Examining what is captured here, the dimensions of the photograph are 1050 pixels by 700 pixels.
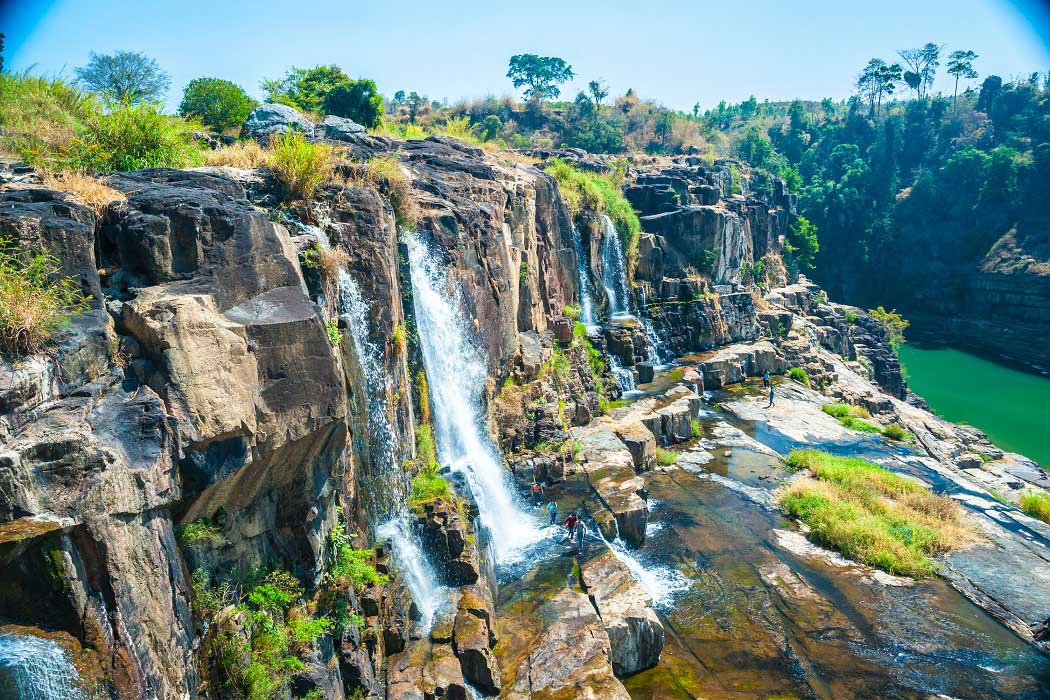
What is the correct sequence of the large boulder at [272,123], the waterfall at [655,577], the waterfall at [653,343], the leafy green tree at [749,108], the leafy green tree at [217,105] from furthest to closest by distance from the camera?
1. the leafy green tree at [749,108]
2. the waterfall at [653,343]
3. the leafy green tree at [217,105]
4. the large boulder at [272,123]
5. the waterfall at [655,577]

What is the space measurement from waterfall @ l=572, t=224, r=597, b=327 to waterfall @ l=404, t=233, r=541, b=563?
34.1 ft

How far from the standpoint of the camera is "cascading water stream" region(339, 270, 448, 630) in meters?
9.56

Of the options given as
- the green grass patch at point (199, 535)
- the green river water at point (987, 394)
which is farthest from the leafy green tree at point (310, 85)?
the green river water at point (987, 394)

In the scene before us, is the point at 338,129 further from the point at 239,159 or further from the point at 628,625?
the point at 628,625

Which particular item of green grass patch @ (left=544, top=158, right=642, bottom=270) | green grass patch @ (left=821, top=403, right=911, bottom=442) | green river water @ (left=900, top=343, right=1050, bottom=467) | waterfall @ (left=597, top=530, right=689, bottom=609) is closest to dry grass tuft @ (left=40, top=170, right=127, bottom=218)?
waterfall @ (left=597, top=530, right=689, bottom=609)

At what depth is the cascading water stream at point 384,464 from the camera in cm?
956

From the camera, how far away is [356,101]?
71.4 ft

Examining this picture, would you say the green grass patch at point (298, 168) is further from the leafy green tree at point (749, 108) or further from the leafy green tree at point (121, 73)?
the leafy green tree at point (749, 108)

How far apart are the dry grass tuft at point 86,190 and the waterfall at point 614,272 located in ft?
69.4

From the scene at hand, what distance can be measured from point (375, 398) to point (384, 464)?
1.16m

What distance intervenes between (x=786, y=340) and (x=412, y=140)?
2290 cm

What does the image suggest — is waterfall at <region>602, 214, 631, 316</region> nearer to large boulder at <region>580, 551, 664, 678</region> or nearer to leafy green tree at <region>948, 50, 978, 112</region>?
large boulder at <region>580, 551, 664, 678</region>

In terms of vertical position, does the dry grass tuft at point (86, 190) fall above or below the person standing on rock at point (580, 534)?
above

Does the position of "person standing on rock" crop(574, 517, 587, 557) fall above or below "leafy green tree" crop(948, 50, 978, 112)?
below
